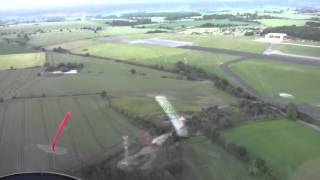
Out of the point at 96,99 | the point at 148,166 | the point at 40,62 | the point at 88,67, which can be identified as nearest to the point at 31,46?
the point at 40,62

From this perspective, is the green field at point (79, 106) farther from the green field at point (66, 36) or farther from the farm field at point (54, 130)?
the green field at point (66, 36)

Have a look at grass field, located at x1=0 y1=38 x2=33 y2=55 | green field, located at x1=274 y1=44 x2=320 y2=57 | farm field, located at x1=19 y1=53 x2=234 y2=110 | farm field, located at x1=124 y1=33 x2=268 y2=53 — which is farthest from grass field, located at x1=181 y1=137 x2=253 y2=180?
grass field, located at x1=0 y1=38 x2=33 y2=55

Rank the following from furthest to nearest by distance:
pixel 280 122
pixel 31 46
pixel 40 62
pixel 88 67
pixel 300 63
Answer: pixel 31 46, pixel 40 62, pixel 88 67, pixel 300 63, pixel 280 122

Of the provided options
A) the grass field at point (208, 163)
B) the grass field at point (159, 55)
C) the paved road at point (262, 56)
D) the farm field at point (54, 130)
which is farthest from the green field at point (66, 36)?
the grass field at point (208, 163)

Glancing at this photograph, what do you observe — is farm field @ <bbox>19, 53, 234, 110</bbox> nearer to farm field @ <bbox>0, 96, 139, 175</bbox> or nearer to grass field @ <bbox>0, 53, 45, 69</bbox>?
farm field @ <bbox>0, 96, 139, 175</bbox>

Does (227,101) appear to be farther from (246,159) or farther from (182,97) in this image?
(246,159)
